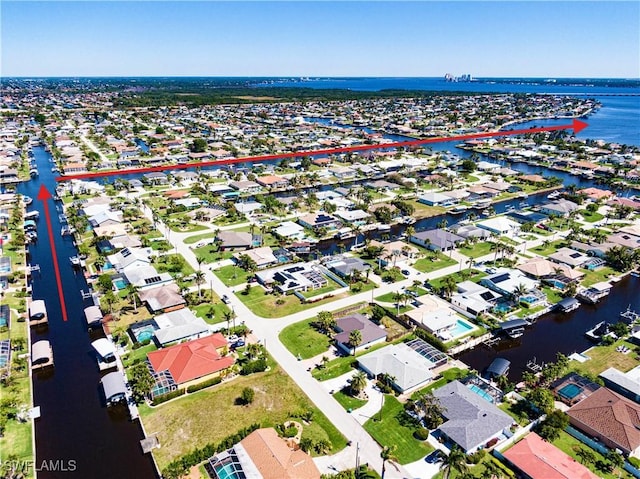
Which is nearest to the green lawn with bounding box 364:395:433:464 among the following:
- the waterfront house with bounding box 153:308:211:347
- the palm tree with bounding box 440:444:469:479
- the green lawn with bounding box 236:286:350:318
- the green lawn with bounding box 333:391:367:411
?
the green lawn with bounding box 333:391:367:411

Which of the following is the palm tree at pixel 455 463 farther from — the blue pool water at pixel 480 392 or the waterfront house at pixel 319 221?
the waterfront house at pixel 319 221

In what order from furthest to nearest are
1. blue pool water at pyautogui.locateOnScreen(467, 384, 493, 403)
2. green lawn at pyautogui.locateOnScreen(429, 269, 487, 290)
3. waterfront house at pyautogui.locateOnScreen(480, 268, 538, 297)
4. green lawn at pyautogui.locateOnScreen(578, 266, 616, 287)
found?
green lawn at pyautogui.locateOnScreen(578, 266, 616, 287), green lawn at pyautogui.locateOnScreen(429, 269, 487, 290), waterfront house at pyautogui.locateOnScreen(480, 268, 538, 297), blue pool water at pyautogui.locateOnScreen(467, 384, 493, 403)

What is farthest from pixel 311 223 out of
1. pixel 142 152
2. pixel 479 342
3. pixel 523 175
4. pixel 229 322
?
pixel 142 152

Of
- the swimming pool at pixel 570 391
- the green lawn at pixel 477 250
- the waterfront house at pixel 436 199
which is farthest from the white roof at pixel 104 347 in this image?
the waterfront house at pixel 436 199

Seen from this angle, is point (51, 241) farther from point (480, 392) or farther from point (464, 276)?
point (480, 392)

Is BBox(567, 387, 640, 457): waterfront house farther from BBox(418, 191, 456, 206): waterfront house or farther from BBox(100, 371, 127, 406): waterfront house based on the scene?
BBox(418, 191, 456, 206): waterfront house
